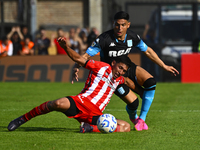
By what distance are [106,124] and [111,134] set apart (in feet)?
0.63

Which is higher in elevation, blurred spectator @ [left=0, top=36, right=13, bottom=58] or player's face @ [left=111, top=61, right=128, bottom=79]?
player's face @ [left=111, top=61, right=128, bottom=79]

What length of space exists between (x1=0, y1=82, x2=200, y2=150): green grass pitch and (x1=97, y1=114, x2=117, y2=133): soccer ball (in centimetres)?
9

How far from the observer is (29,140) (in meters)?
5.61

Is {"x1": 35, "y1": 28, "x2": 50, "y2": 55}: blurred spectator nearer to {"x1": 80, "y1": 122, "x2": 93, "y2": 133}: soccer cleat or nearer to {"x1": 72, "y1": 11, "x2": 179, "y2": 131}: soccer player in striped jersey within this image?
{"x1": 72, "y1": 11, "x2": 179, "y2": 131}: soccer player in striped jersey

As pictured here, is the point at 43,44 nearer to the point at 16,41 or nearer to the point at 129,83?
the point at 16,41

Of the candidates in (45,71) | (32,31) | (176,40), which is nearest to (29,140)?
(45,71)

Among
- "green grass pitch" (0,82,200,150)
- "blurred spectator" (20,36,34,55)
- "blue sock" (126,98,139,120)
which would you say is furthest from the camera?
"blurred spectator" (20,36,34,55)

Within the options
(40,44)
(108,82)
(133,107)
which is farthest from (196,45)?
(108,82)

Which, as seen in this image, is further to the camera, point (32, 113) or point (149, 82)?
point (149, 82)

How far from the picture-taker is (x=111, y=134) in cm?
604

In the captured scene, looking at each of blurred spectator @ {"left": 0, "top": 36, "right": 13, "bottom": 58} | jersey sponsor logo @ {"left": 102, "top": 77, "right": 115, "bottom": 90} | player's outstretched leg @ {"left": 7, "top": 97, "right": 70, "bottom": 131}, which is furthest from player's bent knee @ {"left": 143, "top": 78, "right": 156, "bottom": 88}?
blurred spectator @ {"left": 0, "top": 36, "right": 13, "bottom": 58}

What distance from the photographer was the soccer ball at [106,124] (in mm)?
5957

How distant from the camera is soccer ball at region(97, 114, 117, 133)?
596 cm

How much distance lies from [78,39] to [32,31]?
22.3ft
